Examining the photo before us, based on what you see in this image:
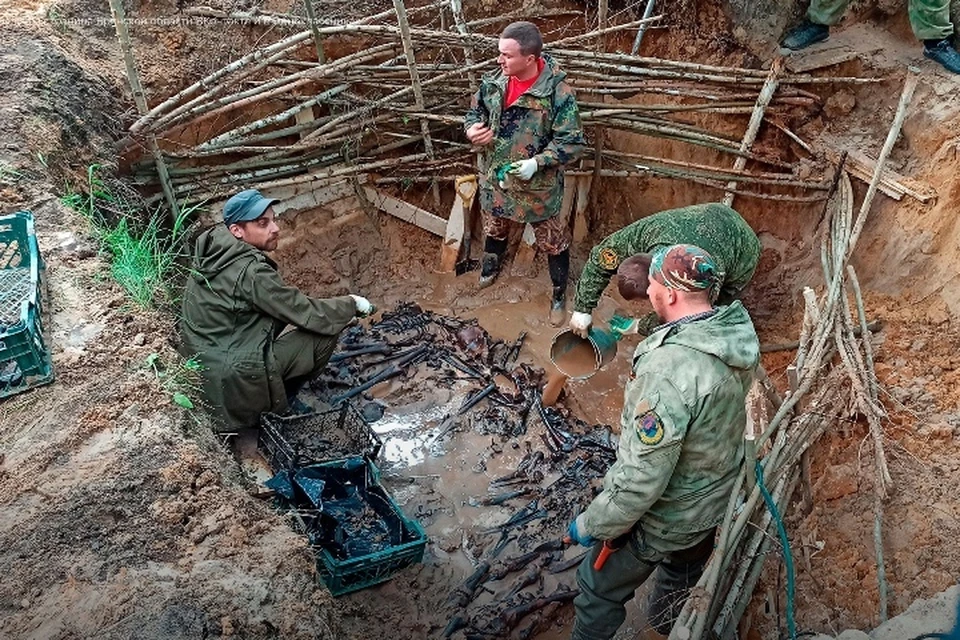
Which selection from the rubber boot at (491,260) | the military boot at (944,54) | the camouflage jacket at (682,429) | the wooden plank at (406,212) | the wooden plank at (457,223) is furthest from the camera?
the wooden plank at (406,212)

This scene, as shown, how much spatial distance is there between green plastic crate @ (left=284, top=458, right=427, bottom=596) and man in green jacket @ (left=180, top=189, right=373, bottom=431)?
2.48 feet

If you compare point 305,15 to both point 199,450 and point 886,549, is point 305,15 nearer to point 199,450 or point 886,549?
point 199,450

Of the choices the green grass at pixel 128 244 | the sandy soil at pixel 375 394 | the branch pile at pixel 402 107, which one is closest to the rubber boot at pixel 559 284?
the sandy soil at pixel 375 394

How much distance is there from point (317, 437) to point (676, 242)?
243 centimetres

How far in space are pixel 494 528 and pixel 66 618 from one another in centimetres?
259

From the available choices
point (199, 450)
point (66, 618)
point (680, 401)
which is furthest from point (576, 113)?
point (66, 618)

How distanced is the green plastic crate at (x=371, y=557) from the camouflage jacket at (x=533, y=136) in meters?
2.37

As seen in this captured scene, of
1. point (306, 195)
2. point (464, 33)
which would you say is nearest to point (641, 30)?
Result: point (464, 33)

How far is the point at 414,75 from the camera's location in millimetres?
6098

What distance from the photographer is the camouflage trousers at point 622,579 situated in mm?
3457

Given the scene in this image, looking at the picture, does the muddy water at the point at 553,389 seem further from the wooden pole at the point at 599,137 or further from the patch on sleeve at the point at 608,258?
the wooden pole at the point at 599,137

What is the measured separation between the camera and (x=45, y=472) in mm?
3045

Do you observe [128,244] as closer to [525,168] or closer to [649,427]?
[525,168]

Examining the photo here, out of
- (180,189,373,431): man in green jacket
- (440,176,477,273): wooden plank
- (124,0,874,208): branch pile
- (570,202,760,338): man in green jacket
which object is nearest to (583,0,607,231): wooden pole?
(124,0,874,208): branch pile
